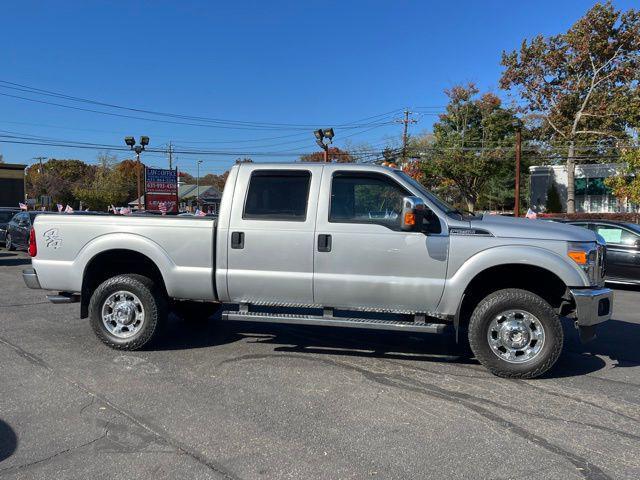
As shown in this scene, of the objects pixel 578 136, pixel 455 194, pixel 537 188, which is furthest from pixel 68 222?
pixel 455 194

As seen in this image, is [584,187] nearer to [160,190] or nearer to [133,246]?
[160,190]

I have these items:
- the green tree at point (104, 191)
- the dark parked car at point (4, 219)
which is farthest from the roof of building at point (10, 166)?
the dark parked car at point (4, 219)

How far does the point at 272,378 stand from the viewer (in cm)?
521

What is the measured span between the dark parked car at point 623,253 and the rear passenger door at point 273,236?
854cm

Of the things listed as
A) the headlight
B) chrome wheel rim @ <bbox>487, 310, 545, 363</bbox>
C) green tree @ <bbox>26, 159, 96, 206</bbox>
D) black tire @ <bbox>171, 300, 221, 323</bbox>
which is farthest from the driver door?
green tree @ <bbox>26, 159, 96, 206</bbox>

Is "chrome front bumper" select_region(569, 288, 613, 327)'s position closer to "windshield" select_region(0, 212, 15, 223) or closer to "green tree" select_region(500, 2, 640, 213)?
"windshield" select_region(0, 212, 15, 223)

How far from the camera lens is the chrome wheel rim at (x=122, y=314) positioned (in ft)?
19.9

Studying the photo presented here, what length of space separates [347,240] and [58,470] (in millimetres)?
3178

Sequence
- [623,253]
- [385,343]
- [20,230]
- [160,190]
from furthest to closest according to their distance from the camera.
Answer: [160,190], [20,230], [623,253], [385,343]

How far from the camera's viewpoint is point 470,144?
43.5 m

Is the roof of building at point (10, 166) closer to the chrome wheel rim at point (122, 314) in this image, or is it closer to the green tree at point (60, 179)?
the green tree at point (60, 179)

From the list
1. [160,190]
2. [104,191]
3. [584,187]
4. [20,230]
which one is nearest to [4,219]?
[20,230]

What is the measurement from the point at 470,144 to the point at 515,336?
4061 centimetres

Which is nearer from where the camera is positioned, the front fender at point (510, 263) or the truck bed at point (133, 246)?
the front fender at point (510, 263)
